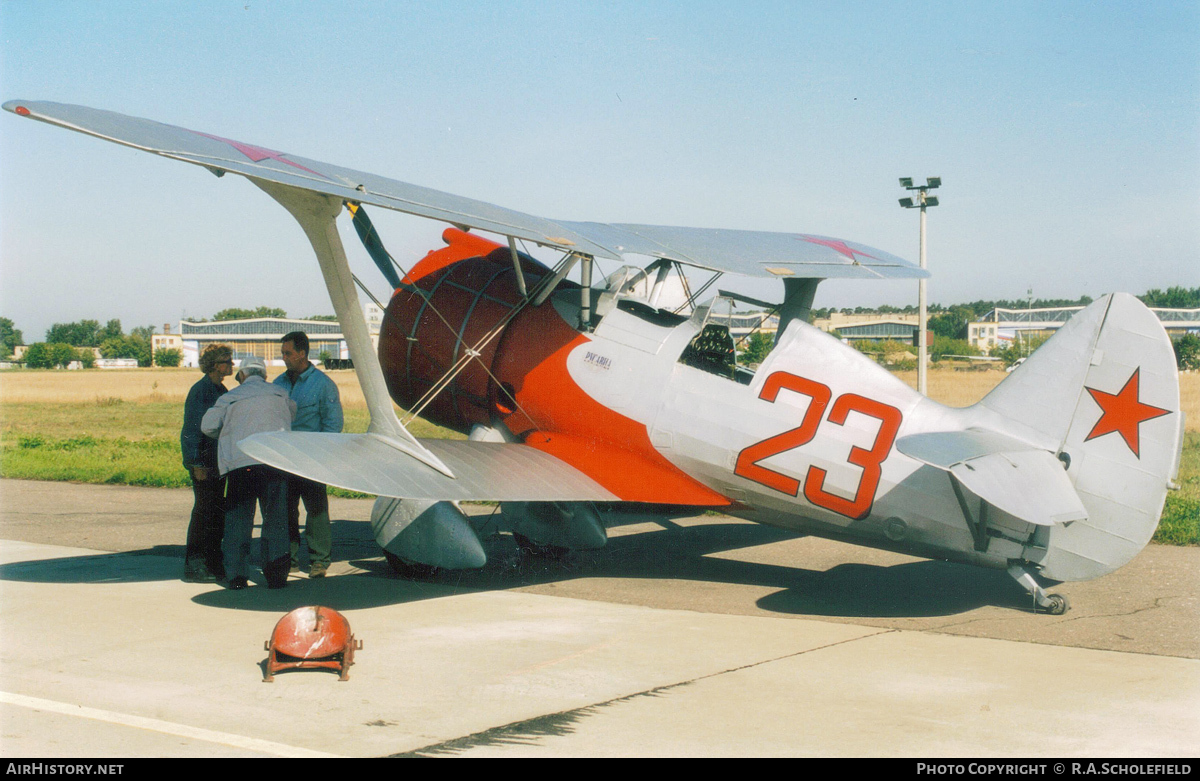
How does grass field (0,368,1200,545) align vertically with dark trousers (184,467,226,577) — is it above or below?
below

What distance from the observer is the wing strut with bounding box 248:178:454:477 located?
21.9ft

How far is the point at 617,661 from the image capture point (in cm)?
554

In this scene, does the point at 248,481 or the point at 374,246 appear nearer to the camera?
the point at 248,481

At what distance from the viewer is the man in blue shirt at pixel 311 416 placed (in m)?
7.87

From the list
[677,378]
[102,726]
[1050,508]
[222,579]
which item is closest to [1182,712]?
[1050,508]

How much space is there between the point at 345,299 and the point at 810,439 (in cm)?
336

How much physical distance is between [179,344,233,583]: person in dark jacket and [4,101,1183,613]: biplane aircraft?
1261mm

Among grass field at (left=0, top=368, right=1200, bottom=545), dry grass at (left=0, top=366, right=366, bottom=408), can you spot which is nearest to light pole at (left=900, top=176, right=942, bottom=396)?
grass field at (left=0, top=368, right=1200, bottom=545)

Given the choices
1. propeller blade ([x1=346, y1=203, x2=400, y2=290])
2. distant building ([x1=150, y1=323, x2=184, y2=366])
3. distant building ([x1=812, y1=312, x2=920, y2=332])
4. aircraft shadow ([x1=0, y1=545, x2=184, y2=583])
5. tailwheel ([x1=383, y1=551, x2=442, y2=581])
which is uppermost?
propeller blade ([x1=346, y1=203, x2=400, y2=290])

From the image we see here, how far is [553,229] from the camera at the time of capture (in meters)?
7.66

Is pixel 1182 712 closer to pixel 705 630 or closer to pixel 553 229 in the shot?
pixel 705 630

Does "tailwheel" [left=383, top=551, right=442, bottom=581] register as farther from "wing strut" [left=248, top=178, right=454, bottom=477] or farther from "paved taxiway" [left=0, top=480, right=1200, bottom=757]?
"wing strut" [left=248, top=178, right=454, bottom=477]

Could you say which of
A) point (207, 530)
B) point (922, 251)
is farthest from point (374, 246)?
point (922, 251)

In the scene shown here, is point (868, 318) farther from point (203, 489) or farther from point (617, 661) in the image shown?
point (617, 661)
